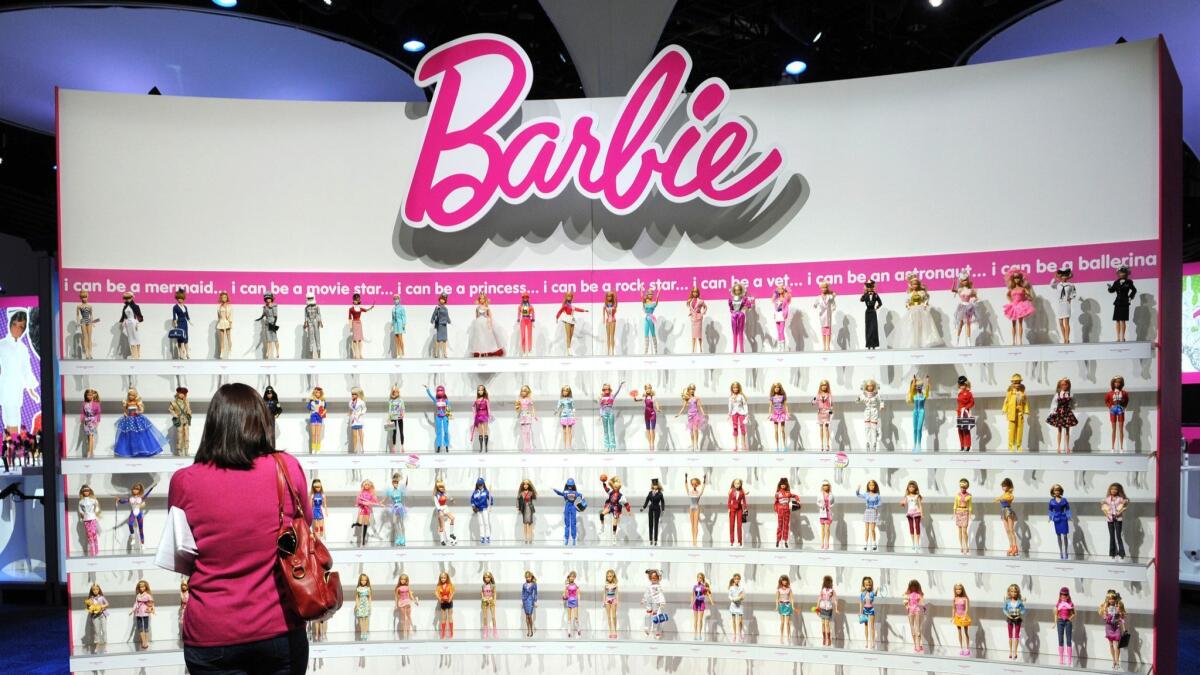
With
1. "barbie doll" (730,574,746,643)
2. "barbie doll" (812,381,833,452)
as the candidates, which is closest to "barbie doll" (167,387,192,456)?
"barbie doll" (730,574,746,643)

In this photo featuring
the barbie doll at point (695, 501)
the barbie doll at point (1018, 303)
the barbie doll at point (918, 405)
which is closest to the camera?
the barbie doll at point (1018, 303)

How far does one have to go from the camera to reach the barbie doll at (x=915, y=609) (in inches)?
220

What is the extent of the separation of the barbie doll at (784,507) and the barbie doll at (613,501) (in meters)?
1.03

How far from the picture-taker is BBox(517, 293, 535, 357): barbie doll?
6074mm

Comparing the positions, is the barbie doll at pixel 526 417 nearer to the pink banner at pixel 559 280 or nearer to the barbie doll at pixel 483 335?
the barbie doll at pixel 483 335

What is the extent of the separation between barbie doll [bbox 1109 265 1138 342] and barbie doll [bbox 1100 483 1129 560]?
927 mm

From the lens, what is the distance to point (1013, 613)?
17.6 feet

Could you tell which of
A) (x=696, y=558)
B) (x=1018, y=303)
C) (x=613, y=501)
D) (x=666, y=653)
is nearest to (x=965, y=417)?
(x=1018, y=303)

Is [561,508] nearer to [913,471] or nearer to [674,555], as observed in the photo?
[674,555]

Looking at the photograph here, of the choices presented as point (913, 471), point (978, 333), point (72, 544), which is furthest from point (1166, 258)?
point (72, 544)

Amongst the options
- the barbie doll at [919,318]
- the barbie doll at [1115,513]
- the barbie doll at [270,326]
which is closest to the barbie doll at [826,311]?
the barbie doll at [919,318]

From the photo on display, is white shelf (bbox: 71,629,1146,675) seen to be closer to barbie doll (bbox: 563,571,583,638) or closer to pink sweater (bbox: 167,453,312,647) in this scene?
barbie doll (bbox: 563,571,583,638)

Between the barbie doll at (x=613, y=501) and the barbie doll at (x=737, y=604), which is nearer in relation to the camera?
the barbie doll at (x=737, y=604)

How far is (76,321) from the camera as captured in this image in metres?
5.85
